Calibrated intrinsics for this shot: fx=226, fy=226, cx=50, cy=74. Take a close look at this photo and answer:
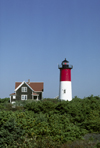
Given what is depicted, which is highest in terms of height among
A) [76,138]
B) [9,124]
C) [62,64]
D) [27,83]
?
[62,64]

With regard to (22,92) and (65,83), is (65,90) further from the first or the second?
(22,92)

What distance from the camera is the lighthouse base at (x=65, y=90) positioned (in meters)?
34.2

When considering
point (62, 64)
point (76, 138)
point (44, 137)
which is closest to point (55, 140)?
point (44, 137)

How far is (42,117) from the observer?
13.2 m

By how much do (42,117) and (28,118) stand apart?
100 centimetres

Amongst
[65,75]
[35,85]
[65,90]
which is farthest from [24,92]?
[65,75]

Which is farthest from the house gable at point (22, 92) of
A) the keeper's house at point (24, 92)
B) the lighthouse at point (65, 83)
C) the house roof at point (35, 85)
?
the lighthouse at point (65, 83)

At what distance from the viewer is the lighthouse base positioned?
3422 cm

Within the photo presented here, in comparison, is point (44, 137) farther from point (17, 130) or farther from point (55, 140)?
point (17, 130)

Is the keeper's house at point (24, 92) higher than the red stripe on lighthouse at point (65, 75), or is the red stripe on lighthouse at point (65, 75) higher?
the red stripe on lighthouse at point (65, 75)

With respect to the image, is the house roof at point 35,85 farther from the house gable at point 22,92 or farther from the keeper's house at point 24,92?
the house gable at point 22,92

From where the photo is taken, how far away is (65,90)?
3431cm

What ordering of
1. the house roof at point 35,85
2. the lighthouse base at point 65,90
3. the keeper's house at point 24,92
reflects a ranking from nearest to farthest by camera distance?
the lighthouse base at point 65,90 < the keeper's house at point 24,92 < the house roof at point 35,85

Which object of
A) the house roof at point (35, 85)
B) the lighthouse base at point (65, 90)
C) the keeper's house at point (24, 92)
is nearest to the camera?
the lighthouse base at point (65, 90)
